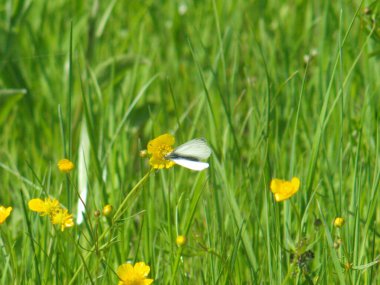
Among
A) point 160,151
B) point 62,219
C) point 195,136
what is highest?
point 160,151

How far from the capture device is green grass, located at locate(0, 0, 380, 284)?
1.73 metres

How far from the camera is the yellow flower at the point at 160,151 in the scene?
1.61 meters

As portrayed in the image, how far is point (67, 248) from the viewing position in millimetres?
1915

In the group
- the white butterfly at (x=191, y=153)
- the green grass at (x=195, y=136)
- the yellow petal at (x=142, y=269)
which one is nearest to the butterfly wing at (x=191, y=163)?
the white butterfly at (x=191, y=153)

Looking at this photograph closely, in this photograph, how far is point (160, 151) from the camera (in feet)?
5.31

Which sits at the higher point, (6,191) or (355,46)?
(355,46)

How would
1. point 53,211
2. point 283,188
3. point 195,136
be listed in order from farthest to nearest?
1. point 195,136
2. point 53,211
3. point 283,188

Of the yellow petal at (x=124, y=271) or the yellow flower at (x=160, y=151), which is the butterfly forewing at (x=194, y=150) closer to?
the yellow flower at (x=160, y=151)

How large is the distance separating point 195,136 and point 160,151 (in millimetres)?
969

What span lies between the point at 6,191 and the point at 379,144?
4.19 ft

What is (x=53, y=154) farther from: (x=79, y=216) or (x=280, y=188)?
(x=280, y=188)

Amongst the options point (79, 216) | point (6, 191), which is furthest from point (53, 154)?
point (79, 216)

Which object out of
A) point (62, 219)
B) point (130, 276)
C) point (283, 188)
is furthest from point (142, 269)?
point (283, 188)

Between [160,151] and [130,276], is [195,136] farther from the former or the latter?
[130,276]
